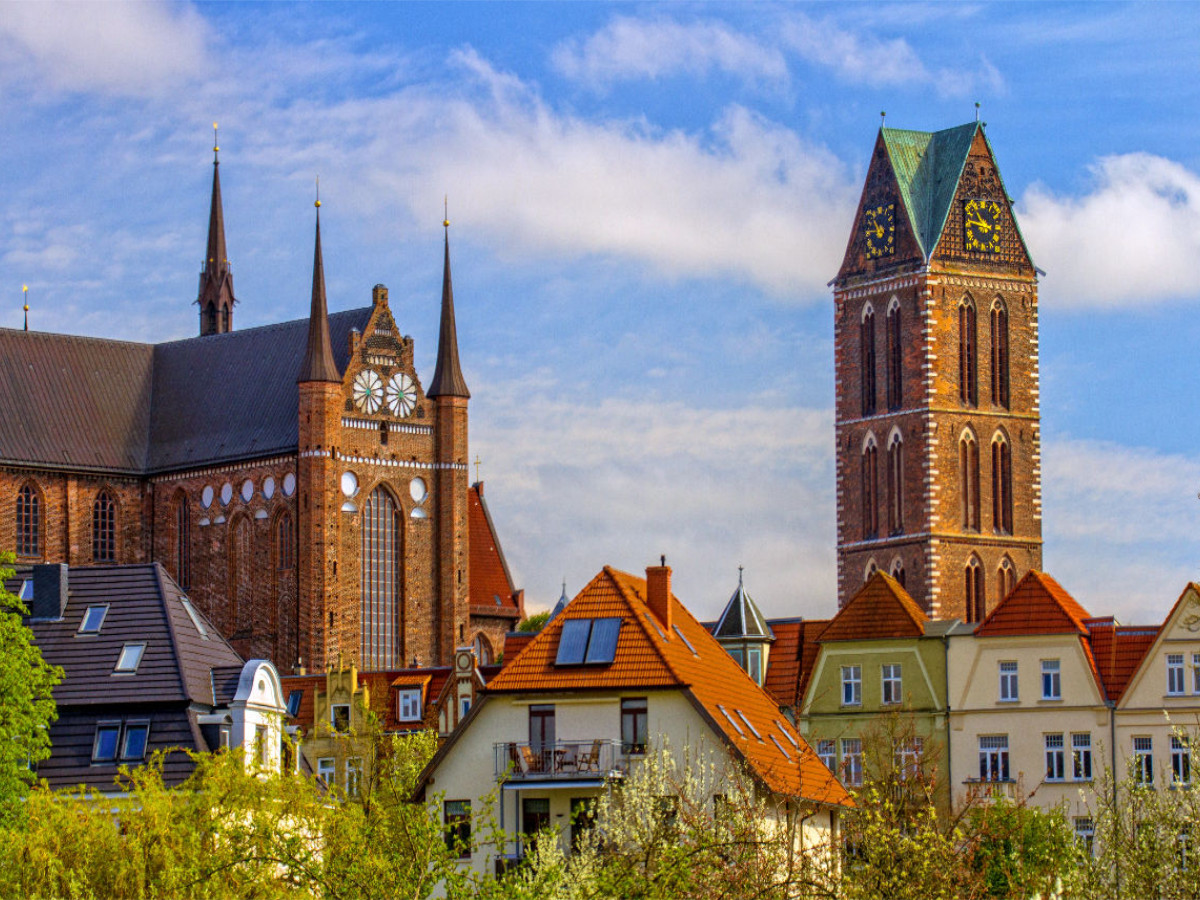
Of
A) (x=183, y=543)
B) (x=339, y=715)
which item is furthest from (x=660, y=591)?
(x=183, y=543)

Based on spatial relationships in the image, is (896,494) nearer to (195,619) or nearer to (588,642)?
(195,619)

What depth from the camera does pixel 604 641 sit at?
51.9 m

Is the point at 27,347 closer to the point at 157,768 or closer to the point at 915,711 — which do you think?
the point at 915,711

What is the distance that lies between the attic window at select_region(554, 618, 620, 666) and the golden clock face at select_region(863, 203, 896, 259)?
73.2m

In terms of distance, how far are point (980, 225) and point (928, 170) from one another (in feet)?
12.9

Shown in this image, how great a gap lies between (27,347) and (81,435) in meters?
5.19

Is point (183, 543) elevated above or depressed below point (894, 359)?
below

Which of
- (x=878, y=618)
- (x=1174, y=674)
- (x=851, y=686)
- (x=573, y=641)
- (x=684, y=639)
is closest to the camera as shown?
(x=573, y=641)

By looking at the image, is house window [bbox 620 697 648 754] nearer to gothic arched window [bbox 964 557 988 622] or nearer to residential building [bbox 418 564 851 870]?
residential building [bbox 418 564 851 870]

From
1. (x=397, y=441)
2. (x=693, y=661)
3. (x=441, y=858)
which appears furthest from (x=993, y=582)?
(x=441, y=858)

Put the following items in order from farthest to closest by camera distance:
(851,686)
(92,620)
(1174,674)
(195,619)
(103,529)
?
(103,529)
(851,686)
(1174,674)
(195,619)
(92,620)

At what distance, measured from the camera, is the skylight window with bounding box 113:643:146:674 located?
2109 inches

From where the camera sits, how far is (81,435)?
11319 cm

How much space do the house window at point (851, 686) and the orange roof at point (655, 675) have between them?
12726 mm
